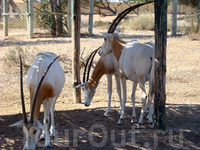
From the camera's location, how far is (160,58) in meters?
3.46

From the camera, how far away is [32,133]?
2.94 metres

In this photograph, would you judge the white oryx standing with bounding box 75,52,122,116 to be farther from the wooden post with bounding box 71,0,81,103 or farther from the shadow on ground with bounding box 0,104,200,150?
the wooden post with bounding box 71,0,81,103

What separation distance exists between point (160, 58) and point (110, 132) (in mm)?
1566

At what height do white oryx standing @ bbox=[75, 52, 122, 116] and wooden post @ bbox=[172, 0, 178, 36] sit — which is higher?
wooden post @ bbox=[172, 0, 178, 36]

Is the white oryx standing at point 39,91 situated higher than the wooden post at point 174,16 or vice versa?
the wooden post at point 174,16

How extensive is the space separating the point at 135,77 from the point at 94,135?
3.93 ft

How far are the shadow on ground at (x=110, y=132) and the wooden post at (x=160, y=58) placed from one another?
0.28 meters

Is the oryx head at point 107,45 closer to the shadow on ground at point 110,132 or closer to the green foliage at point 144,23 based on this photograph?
the shadow on ground at point 110,132

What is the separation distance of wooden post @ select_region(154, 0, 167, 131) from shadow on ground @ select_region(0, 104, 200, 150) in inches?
10.8

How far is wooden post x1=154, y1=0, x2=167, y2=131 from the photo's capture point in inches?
133

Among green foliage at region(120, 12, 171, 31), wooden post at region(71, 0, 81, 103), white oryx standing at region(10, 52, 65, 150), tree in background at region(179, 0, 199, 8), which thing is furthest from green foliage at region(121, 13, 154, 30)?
white oryx standing at region(10, 52, 65, 150)

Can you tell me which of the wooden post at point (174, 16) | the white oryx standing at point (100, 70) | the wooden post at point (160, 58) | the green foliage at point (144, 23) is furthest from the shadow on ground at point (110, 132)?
the green foliage at point (144, 23)

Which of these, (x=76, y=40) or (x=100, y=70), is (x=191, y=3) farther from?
(x=100, y=70)

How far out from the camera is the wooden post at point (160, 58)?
338 cm
